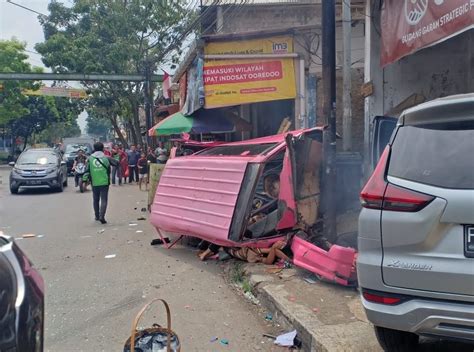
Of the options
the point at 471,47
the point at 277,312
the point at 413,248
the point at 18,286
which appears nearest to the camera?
the point at 18,286

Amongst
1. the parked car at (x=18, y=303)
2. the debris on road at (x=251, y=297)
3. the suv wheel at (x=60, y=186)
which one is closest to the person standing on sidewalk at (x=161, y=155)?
the suv wheel at (x=60, y=186)

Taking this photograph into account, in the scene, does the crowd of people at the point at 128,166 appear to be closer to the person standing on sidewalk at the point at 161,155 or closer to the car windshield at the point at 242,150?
the person standing on sidewalk at the point at 161,155

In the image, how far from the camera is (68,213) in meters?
12.5

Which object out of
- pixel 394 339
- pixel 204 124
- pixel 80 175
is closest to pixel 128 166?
pixel 80 175

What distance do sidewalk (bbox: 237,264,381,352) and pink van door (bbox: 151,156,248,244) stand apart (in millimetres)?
896

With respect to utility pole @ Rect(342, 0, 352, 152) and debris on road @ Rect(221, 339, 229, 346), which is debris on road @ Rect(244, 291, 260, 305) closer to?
debris on road @ Rect(221, 339, 229, 346)

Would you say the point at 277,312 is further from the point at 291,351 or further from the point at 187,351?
the point at 187,351

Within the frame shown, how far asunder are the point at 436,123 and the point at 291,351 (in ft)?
7.61

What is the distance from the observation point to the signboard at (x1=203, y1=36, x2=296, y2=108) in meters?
11.6

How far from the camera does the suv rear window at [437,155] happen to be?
264 centimetres

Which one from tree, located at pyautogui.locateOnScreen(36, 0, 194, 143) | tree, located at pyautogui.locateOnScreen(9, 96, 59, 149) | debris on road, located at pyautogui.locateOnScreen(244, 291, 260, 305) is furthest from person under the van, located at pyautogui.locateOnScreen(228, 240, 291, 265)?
tree, located at pyautogui.locateOnScreen(9, 96, 59, 149)

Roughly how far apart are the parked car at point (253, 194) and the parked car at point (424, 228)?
2839 mm

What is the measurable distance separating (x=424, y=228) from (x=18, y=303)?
2.15 metres

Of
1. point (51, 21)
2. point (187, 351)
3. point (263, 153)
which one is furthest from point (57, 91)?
point (187, 351)
